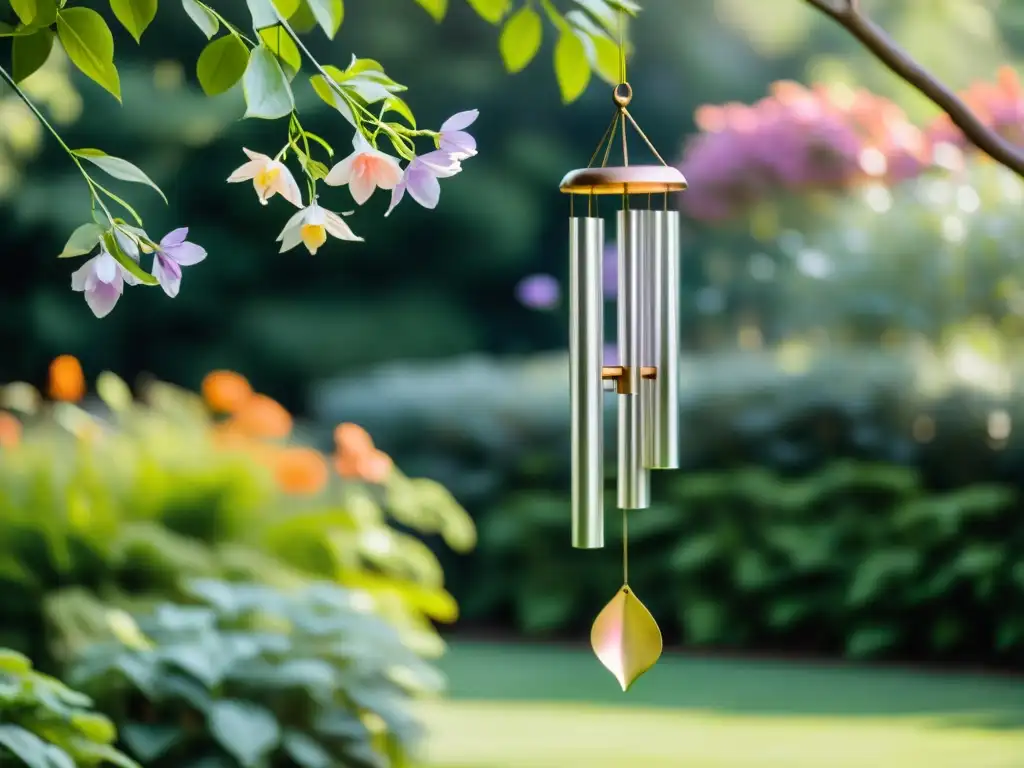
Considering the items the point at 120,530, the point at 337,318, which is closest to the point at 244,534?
the point at 120,530

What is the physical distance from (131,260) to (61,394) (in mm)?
2912

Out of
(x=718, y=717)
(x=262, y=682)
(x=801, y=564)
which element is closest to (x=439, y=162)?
(x=262, y=682)

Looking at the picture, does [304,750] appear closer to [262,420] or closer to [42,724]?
[42,724]

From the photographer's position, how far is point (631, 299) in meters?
1.95

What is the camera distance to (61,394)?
4324 millimetres

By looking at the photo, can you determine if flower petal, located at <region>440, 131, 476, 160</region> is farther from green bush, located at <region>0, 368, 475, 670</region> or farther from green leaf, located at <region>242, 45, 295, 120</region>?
green bush, located at <region>0, 368, 475, 670</region>

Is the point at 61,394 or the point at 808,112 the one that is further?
the point at 808,112

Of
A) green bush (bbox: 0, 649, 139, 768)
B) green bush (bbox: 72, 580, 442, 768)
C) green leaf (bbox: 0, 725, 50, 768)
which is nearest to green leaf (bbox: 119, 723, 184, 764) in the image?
green bush (bbox: 72, 580, 442, 768)

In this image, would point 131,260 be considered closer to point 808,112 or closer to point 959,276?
point 959,276

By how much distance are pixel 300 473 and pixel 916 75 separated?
253 centimetres

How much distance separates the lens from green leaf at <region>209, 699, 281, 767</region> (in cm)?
310

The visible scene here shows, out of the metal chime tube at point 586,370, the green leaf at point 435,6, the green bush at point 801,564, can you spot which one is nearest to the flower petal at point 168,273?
the green leaf at point 435,6

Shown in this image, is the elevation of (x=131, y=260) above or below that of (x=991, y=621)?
below

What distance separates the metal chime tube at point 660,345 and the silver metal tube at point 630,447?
14 millimetres
